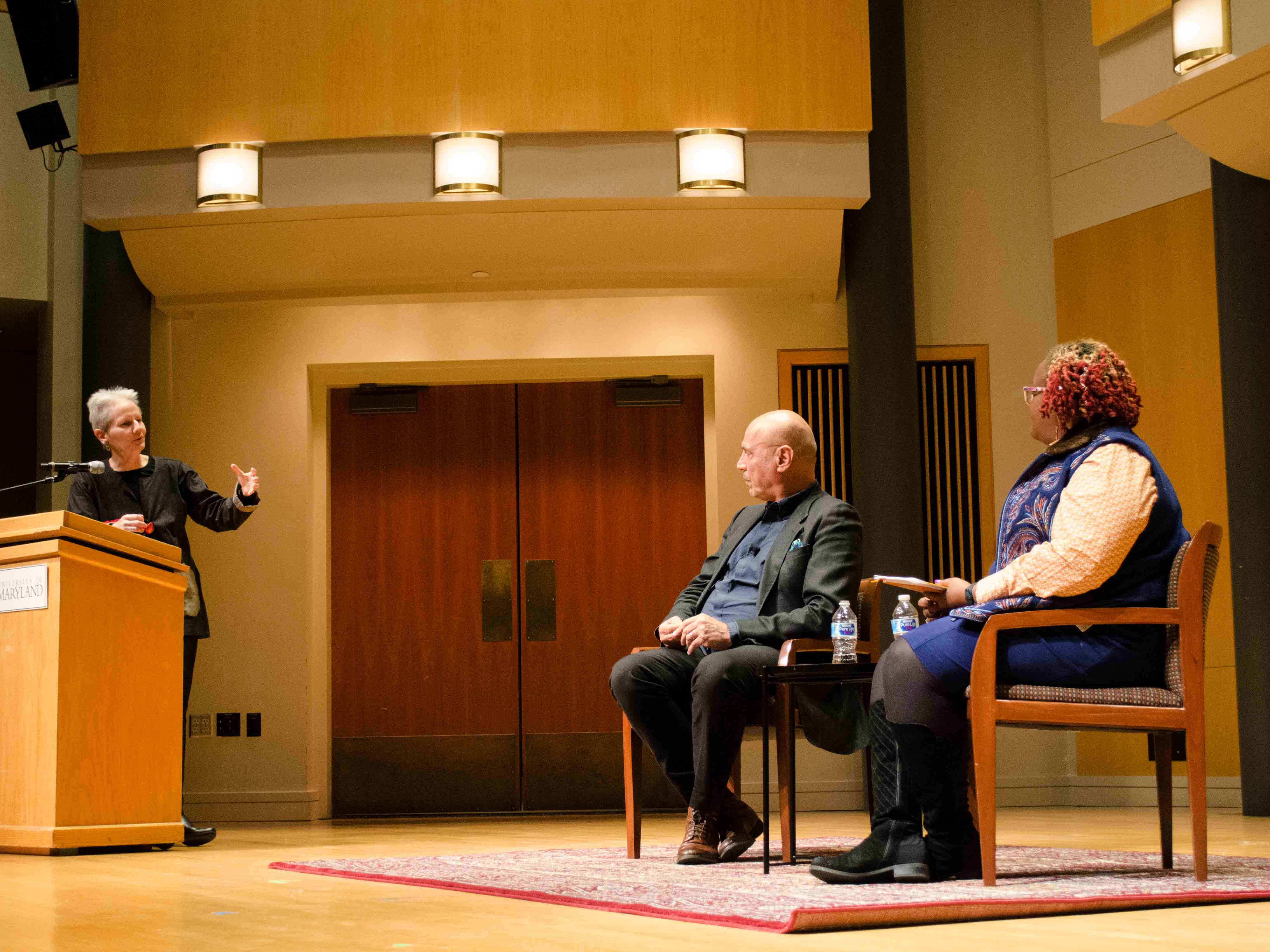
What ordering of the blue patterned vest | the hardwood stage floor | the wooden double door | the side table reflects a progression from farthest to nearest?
the wooden double door, the side table, the blue patterned vest, the hardwood stage floor

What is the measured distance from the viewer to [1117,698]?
2576 mm

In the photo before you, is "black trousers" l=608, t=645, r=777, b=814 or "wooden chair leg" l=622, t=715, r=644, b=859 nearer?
"black trousers" l=608, t=645, r=777, b=814

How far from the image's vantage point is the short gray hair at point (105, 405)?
14.1 ft

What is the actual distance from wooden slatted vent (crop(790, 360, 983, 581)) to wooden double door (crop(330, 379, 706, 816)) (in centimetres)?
59

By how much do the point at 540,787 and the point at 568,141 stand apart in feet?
9.33

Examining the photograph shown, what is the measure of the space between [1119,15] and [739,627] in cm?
265

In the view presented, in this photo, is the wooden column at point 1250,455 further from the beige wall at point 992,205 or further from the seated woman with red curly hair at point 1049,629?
the seated woman with red curly hair at point 1049,629

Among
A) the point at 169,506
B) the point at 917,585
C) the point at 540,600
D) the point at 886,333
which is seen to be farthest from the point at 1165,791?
the point at 540,600

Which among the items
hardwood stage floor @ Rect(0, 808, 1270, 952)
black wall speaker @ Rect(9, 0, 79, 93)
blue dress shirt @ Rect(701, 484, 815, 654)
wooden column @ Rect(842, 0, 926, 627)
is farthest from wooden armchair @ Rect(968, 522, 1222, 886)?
black wall speaker @ Rect(9, 0, 79, 93)

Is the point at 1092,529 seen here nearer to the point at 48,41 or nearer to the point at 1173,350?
the point at 1173,350

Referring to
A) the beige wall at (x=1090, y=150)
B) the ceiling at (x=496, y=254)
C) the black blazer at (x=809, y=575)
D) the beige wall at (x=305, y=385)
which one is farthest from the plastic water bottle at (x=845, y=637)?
the beige wall at (x=1090, y=150)

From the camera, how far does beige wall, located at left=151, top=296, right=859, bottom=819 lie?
5.91 metres

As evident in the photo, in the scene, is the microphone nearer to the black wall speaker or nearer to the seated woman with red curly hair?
the seated woman with red curly hair

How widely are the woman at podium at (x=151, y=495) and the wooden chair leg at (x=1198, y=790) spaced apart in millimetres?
2893
